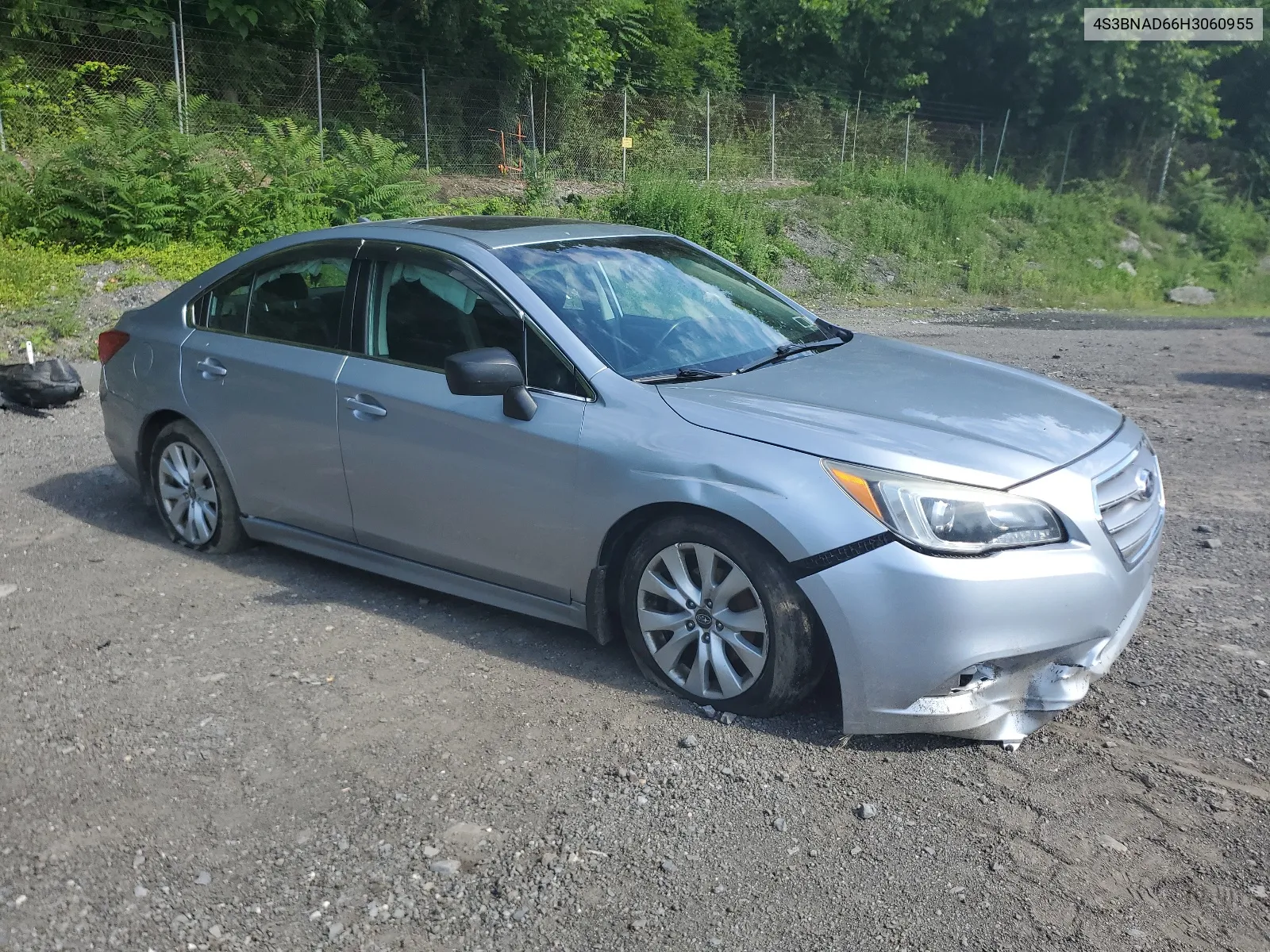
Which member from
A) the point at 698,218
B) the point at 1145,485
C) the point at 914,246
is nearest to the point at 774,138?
the point at 914,246

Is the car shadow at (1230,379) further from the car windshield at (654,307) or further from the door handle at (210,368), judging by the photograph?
the door handle at (210,368)

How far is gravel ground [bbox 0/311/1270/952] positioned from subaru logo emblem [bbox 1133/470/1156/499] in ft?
2.29

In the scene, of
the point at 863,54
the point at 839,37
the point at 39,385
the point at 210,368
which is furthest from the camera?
the point at 863,54

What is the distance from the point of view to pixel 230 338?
18.3 ft

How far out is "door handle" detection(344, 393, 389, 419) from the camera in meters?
4.86

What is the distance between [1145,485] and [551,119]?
23283 mm

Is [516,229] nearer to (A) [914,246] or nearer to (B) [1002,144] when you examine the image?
(A) [914,246]

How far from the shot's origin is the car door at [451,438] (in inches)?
173

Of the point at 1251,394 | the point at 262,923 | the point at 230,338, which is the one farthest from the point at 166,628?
the point at 1251,394

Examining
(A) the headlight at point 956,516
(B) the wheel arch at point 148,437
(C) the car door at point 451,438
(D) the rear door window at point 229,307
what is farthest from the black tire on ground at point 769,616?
(B) the wheel arch at point 148,437

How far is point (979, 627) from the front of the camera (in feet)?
11.6

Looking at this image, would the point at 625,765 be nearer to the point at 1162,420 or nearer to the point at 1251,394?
the point at 1162,420

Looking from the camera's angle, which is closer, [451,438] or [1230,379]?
[451,438]

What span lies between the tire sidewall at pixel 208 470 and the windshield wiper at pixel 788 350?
265 cm
